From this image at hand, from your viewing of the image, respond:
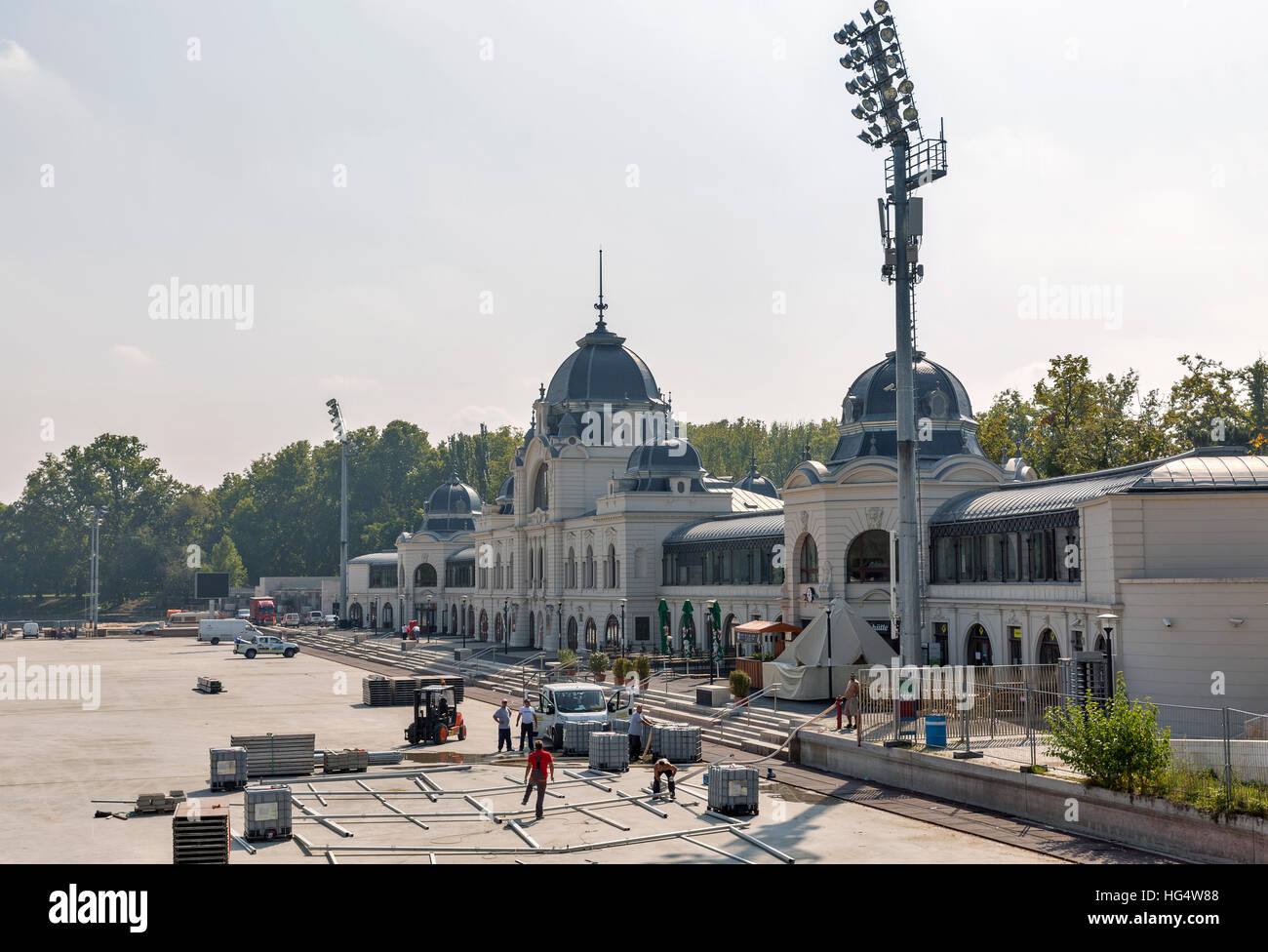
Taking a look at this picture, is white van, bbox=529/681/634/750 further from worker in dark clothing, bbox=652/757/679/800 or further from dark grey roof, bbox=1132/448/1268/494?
dark grey roof, bbox=1132/448/1268/494

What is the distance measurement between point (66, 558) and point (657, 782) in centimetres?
16099

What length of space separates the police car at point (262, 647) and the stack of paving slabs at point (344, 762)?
56835 millimetres

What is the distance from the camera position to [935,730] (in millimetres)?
28656

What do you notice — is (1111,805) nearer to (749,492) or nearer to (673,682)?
(673,682)

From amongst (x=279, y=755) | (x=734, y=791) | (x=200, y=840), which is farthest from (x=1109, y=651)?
(x=279, y=755)

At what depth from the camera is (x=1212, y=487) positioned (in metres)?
32.7

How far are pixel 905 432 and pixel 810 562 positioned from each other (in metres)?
18.3

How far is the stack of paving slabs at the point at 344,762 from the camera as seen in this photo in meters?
32.1

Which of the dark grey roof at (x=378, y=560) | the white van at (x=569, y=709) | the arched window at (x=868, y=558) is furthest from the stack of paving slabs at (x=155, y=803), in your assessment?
the dark grey roof at (x=378, y=560)

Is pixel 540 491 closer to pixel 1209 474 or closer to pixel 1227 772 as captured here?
pixel 1209 474

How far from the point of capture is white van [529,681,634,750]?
36059 millimetres

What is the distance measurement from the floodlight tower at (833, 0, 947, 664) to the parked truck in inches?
4022

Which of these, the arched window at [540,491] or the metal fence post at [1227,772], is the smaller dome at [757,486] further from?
the metal fence post at [1227,772]
